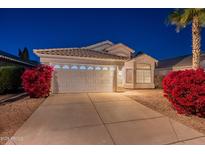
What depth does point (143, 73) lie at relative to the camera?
16.2 metres

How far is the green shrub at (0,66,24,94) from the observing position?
1049 centimetres

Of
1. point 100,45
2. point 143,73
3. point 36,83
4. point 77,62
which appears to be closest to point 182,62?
point 143,73

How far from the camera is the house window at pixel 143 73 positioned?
16.0 meters

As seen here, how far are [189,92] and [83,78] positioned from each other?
25.1 feet

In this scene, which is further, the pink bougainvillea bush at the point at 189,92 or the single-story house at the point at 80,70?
the single-story house at the point at 80,70

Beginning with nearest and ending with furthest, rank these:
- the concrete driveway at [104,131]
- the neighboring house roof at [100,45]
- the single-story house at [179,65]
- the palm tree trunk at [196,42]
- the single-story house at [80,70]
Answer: the concrete driveway at [104,131] < the palm tree trunk at [196,42] < the single-story house at [80,70] < the single-story house at [179,65] < the neighboring house roof at [100,45]

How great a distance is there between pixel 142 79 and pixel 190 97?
11.2m

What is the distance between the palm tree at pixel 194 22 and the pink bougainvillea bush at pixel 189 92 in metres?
2.87

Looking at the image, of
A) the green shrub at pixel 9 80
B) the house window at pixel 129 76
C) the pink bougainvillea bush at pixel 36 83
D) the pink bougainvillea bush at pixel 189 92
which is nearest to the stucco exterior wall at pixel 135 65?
the house window at pixel 129 76

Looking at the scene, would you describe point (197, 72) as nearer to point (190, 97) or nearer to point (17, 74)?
point (190, 97)

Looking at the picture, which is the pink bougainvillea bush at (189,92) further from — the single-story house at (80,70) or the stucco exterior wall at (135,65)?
the stucco exterior wall at (135,65)

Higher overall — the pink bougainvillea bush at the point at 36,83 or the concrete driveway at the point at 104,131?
the pink bougainvillea bush at the point at 36,83

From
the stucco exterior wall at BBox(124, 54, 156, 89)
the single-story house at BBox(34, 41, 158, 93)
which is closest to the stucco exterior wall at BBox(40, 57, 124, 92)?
the single-story house at BBox(34, 41, 158, 93)
